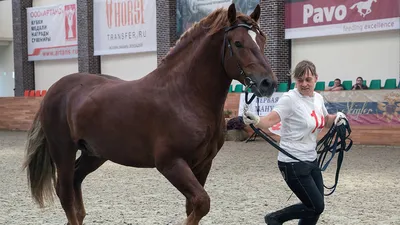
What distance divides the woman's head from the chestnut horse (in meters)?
0.47

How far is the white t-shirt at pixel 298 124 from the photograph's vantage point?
13.0 ft

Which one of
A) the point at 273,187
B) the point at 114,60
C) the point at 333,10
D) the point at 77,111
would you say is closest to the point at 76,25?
the point at 114,60

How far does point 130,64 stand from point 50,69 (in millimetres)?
5652

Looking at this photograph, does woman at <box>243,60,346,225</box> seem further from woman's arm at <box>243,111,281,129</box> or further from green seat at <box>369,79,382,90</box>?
green seat at <box>369,79,382,90</box>

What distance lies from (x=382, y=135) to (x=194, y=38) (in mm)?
10566

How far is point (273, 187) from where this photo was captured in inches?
298

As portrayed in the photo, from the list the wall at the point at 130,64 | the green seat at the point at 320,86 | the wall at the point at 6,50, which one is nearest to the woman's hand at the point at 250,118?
the green seat at the point at 320,86

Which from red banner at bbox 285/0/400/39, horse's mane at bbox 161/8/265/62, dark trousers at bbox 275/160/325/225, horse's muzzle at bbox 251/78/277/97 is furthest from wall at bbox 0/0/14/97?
horse's muzzle at bbox 251/78/277/97

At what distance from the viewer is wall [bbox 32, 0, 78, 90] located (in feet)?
87.0

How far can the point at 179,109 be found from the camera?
3764mm

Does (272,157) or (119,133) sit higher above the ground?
(119,133)

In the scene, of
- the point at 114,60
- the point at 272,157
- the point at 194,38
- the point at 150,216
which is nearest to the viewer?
the point at 194,38

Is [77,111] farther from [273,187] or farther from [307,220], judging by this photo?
[273,187]

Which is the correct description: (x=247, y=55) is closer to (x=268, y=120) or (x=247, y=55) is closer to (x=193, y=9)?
(x=268, y=120)
